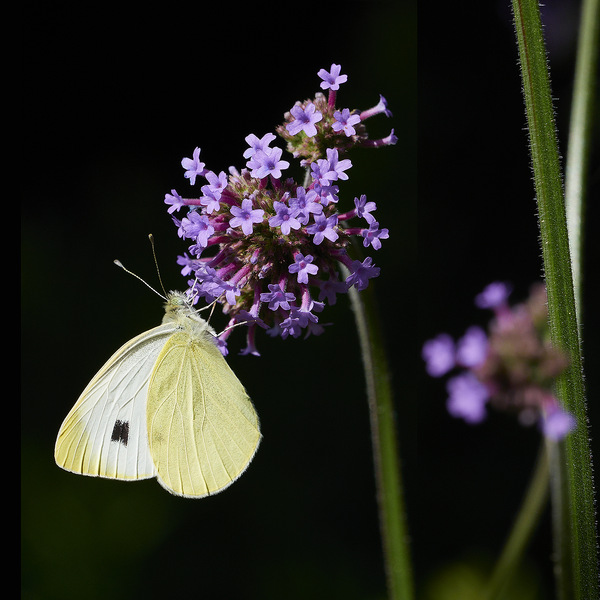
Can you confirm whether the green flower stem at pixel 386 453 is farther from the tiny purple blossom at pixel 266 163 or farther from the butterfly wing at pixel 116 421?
the butterfly wing at pixel 116 421

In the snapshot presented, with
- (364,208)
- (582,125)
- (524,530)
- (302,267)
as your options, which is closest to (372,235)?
(364,208)

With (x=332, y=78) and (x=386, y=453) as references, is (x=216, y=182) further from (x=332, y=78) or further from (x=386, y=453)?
(x=386, y=453)

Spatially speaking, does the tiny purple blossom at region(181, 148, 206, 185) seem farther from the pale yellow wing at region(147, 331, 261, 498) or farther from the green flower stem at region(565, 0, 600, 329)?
the green flower stem at region(565, 0, 600, 329)

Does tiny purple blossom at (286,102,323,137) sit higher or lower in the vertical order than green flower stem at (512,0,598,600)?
higher

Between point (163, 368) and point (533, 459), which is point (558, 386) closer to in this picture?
point (163, 368)

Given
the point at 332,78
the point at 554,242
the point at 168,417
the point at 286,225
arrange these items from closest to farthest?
the point at 554,242 → the point at 286,225 → the point at 332,78 → the point at 168,417

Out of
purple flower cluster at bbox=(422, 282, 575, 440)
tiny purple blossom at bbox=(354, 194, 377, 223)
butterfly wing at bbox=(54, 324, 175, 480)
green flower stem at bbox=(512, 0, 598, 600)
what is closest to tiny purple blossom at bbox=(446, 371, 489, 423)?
purple flower cluster at bbox=(422, 282, 575, 440)

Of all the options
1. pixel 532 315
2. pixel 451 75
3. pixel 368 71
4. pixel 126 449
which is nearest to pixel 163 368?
pixel 126 449
